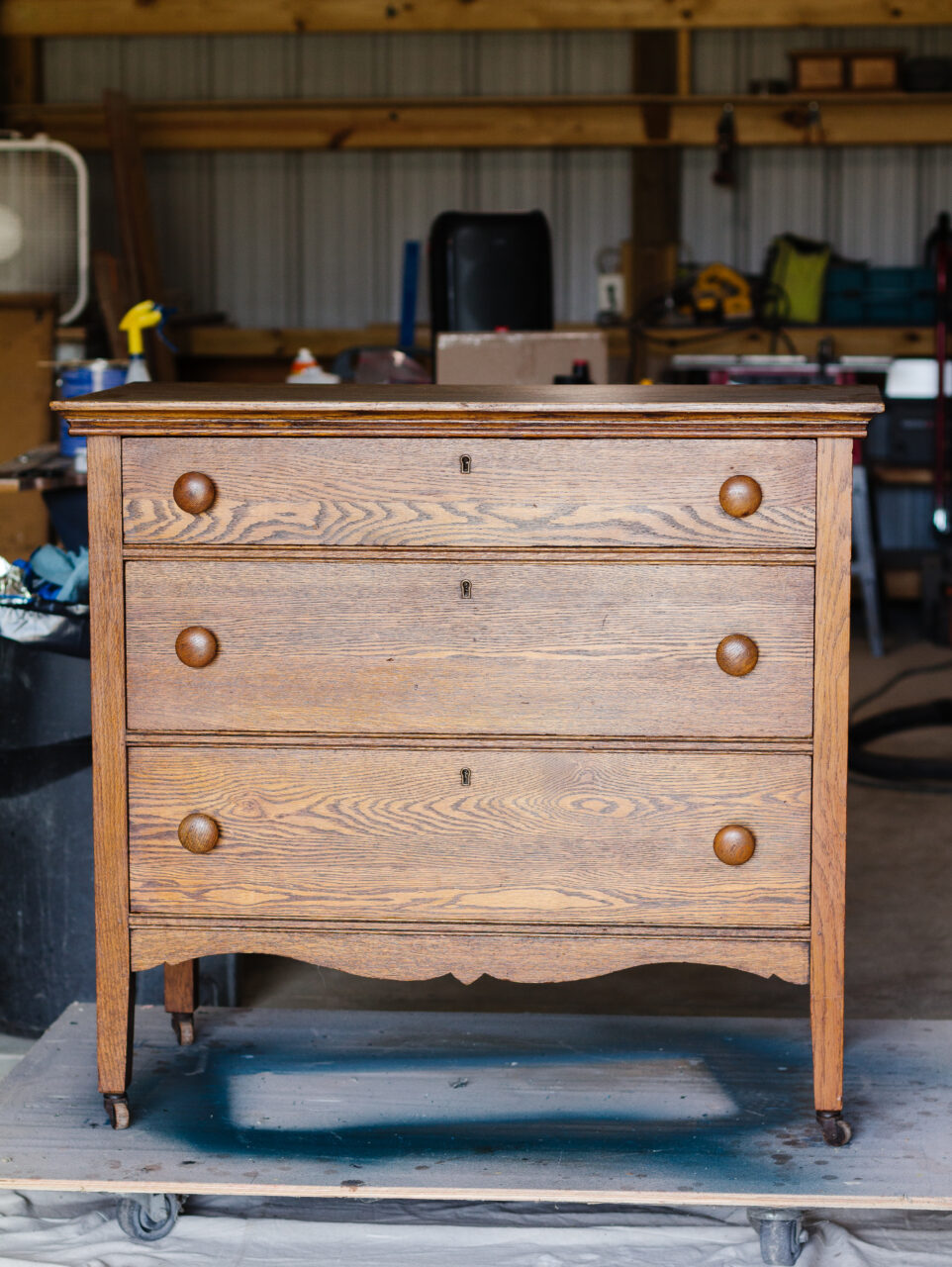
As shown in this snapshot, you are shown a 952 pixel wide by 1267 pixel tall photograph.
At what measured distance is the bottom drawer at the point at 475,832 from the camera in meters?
1.72

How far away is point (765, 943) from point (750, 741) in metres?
0.24

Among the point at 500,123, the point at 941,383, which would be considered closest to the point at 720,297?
the point at 941,383

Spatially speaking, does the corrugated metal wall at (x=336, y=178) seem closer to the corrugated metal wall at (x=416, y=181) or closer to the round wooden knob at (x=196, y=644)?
the corrugated metal wall at (x=416, y=181)

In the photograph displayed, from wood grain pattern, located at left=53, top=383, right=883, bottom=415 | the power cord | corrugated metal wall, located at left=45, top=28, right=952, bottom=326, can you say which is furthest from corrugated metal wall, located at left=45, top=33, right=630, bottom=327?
wood grain pattern, located at left=53, top=383, right=883, bottom=415

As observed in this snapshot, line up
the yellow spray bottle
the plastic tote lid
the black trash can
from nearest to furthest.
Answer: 1. the black trash can
2. the yellow spray bottle
3. the plastic tote lid

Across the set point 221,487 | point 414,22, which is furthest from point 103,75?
point 221,487

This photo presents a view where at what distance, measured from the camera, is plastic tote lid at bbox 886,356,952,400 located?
6523 mm

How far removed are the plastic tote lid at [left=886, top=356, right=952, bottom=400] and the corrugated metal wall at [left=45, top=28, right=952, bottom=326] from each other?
0.99 m

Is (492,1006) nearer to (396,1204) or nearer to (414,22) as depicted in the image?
(396,1204)

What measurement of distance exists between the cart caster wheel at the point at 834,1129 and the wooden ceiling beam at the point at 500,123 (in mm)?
5929

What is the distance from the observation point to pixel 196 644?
1.71 m

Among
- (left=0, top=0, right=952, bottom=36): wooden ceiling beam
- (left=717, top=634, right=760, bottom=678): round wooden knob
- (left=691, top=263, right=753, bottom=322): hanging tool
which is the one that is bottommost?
(left=717, top=634, right=760, bottom=678): round wooden knob

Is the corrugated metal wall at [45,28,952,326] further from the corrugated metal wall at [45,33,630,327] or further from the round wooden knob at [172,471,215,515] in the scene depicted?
the round wooden knob at [172,471,215,515]

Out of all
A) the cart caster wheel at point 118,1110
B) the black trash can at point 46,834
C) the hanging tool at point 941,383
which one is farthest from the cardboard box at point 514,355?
the hanging tool at point 941,383
